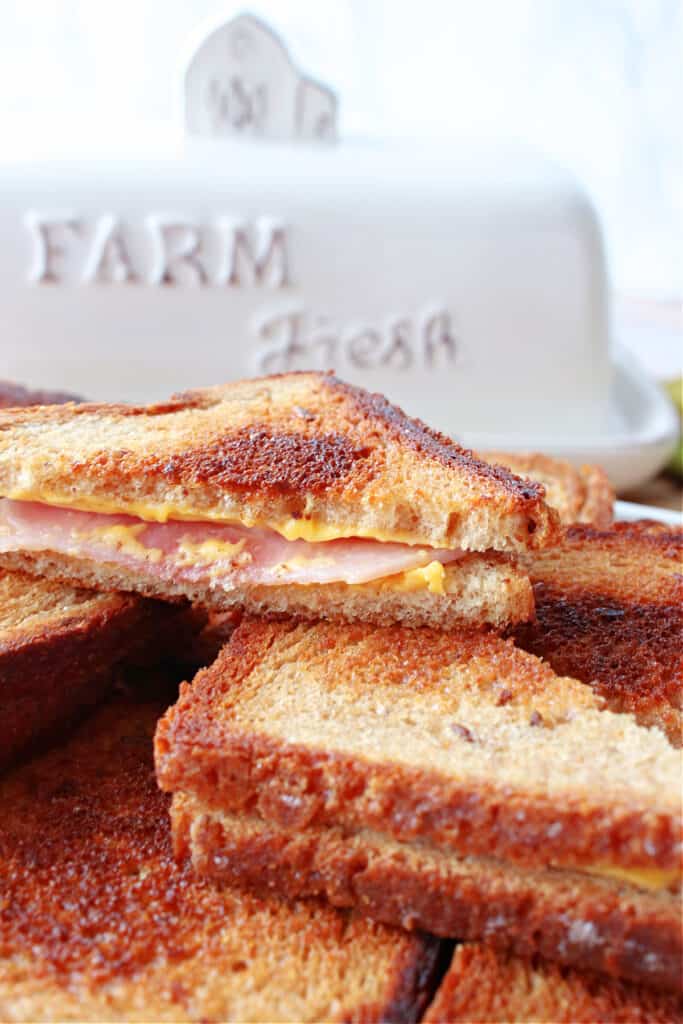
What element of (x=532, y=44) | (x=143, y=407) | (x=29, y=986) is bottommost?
(x=29, y=986)

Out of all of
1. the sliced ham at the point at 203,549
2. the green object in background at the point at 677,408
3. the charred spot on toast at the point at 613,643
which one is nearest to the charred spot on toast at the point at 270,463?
the sliced ham at the point at 203,549

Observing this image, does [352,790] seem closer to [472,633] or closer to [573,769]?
[573,769]

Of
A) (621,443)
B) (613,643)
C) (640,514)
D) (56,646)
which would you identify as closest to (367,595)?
(613,643)

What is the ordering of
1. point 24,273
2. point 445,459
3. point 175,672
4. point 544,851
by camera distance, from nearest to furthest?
point 544,851 → point 445,459 → point 175,672 → point 24,273

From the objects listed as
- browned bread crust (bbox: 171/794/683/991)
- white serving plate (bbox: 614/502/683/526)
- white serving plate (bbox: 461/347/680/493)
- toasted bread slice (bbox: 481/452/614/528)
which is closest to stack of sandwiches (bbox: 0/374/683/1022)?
browned bread crust (bbox: 171/794/683/991)

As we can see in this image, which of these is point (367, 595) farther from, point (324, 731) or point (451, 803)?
point (451, 803)

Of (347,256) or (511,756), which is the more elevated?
(347,256)

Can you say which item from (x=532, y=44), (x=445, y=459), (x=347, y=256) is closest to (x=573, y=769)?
(x=445, y=459)

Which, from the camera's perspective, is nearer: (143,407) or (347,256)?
(143,407)
